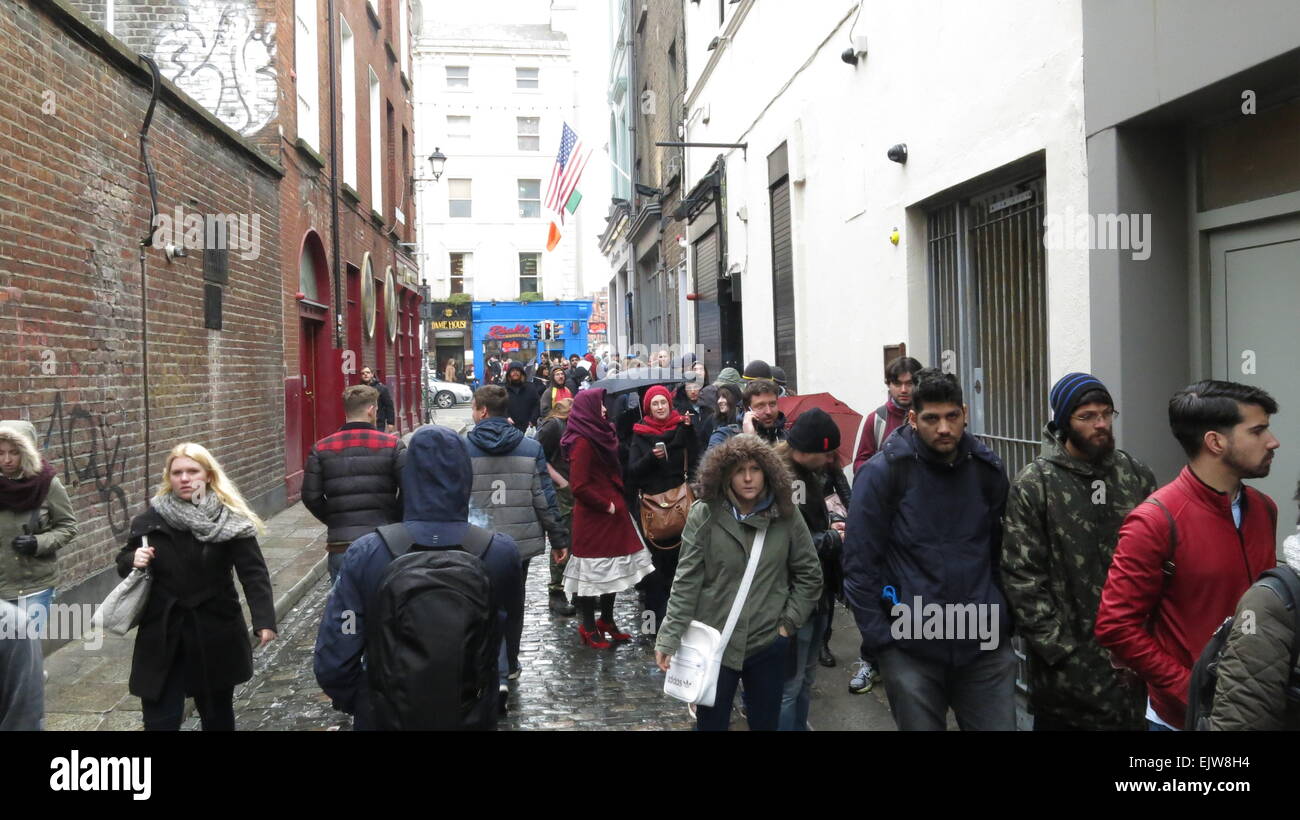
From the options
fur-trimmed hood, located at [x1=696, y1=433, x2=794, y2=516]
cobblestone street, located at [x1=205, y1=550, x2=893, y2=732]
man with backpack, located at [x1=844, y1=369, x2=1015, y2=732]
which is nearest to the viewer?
man with backpack, located at [x1=844, y1=369, x2=1015, y2=732]

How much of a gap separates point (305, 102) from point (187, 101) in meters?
5.59

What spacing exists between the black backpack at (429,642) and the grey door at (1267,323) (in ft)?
11.5

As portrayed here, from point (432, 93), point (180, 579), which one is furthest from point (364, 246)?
point (432, 93)

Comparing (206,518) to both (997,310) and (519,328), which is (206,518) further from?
(519,328)

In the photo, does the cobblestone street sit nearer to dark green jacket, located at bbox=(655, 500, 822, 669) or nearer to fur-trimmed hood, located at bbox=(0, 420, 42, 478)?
dark green jacket, located at bbox=(655, 500, 822, 669)

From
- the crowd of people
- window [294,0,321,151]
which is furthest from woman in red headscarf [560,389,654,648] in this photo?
window [294,0,321,151]

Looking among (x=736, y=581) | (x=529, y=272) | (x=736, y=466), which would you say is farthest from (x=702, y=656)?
(x=529, y=272)

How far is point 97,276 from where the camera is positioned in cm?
774

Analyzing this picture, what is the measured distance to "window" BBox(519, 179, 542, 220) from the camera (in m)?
45.8

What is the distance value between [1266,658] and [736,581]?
209 centimetres

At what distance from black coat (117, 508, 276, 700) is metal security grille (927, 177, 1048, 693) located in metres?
4.71

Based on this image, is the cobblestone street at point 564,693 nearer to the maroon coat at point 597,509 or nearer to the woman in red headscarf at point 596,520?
the woman in red headscarf at point 596,520

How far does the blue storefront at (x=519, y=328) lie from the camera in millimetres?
44938

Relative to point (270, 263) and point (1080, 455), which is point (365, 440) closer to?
point (1080, 455)
